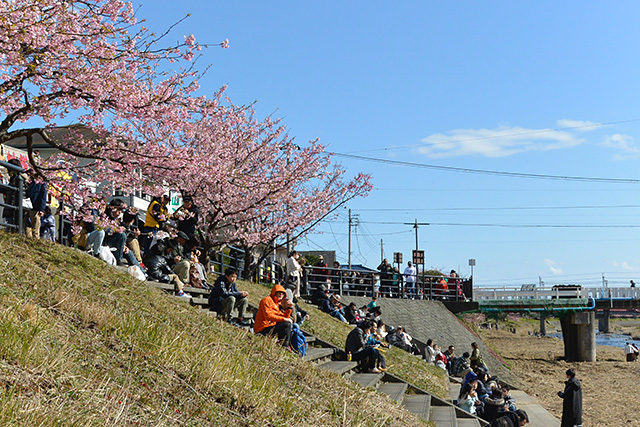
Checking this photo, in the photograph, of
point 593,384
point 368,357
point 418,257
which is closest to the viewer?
point 368,357

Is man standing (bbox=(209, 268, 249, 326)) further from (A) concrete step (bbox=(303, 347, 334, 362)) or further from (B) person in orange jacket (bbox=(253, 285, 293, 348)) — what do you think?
(A) concrete step (bbox=(303, 347, 334, 362))

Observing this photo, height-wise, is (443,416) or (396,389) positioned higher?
(396,389)

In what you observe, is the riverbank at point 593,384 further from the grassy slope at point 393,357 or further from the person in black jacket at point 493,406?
the person in black jacket at point 493,406

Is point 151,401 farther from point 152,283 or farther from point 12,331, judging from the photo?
point 152,283

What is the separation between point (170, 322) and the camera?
8523mm

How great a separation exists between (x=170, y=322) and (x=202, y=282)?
7726mm

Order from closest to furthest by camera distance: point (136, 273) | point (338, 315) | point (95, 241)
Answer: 1. point (136, 273)
2. point (95, 241)
3. point (338, 315)

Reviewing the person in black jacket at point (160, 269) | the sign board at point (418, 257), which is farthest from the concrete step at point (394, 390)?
the sign board at point (418, 257)

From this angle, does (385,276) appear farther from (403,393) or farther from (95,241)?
(95,241)

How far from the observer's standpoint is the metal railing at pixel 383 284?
92.9 feet

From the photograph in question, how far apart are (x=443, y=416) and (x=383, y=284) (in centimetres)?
2160

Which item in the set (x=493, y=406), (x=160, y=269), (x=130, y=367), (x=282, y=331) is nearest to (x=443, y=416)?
(x=493, y=406)

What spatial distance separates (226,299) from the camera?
1329cm

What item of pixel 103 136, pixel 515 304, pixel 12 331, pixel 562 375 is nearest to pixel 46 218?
pixel 103 136
